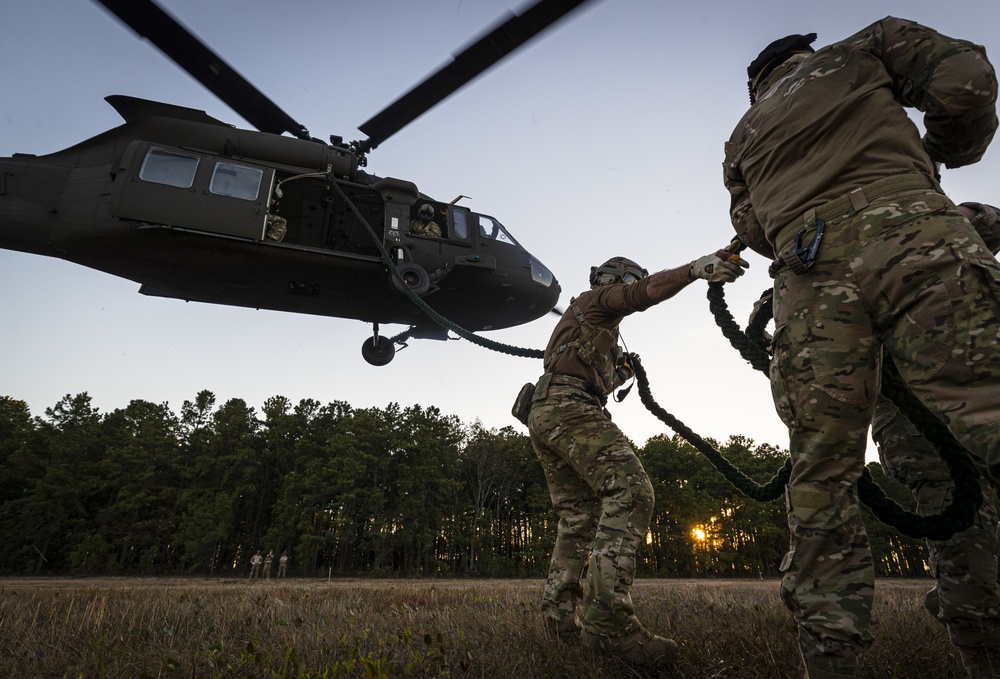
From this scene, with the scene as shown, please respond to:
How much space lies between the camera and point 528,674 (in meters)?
2.23

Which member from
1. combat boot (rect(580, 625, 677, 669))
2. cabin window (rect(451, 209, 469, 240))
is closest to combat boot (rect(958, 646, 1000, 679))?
combat boot (rect(580, 625, 677, 669))

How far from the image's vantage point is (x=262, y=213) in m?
7.36

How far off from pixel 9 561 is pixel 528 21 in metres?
44.2

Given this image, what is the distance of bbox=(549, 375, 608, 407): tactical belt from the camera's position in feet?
11.6

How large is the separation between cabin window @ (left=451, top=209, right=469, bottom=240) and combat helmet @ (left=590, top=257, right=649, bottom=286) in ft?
17.1

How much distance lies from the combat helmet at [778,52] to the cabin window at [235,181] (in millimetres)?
6829

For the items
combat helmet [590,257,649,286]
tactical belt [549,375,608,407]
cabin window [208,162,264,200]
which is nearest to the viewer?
tactical belt [549,375,608,407]

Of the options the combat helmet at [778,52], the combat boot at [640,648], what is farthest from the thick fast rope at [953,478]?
the combat helmet at [778,52]

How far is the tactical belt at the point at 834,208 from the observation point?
5.95ft

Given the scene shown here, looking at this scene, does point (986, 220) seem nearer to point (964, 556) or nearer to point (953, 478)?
point (953, 478)

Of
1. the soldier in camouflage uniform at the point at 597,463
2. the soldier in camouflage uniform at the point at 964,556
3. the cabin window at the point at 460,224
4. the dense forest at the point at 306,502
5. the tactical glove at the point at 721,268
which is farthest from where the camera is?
the dense forest at the point at 306,502

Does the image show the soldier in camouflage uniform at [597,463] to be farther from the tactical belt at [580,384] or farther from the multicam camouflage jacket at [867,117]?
the multicam camouflage jacket at [867,117]

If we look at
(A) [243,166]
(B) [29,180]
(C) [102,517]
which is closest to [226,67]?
(A) [243,166]

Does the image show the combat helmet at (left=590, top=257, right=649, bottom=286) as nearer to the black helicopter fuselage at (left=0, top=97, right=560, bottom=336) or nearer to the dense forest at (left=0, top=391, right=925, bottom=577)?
the black helicopter fuselage at (left=0, top=97, right=560, bottom=336)
